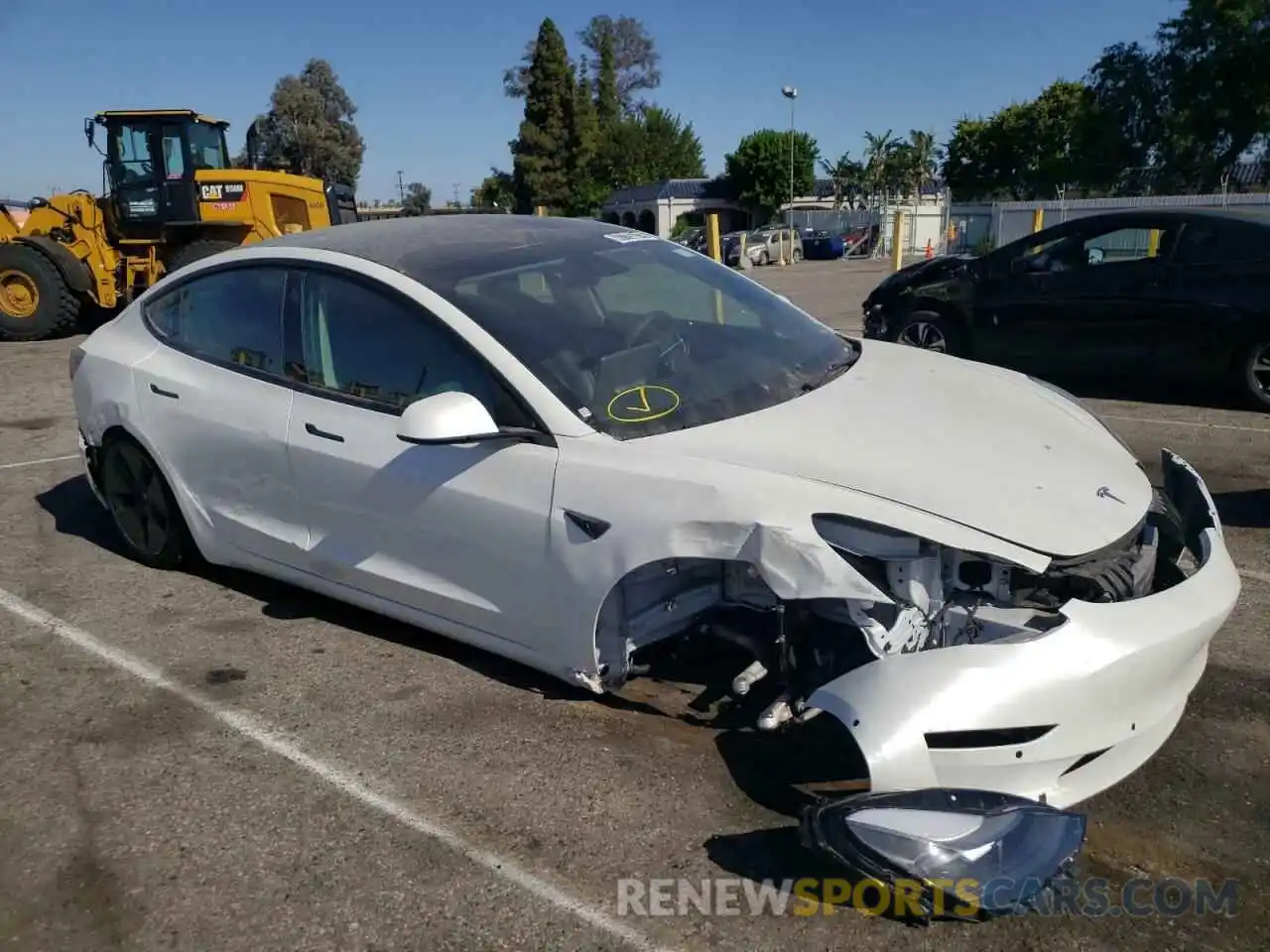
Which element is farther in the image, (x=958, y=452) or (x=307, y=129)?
(x=307, y=129)

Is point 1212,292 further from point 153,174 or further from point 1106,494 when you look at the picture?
point 153,174

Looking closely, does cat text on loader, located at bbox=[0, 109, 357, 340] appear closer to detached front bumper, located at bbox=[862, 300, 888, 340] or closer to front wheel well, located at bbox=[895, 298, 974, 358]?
detached front bumper, located at bbox=[862, 300, 888, 340]

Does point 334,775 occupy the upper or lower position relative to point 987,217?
lower

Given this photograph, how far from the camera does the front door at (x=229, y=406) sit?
379cm

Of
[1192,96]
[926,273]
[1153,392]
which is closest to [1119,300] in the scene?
[1153,392]

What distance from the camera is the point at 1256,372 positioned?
23.7 ft

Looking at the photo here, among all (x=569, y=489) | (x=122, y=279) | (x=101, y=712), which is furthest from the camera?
(x=122, y=279)

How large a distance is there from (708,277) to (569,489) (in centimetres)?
153

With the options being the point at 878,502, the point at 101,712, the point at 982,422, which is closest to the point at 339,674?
the point at 101,712

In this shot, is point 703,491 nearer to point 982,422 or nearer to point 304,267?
point 982,422

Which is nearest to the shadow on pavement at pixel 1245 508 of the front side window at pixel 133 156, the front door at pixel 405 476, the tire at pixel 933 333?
the tire at pixel 933 333

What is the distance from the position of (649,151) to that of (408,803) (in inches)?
2879

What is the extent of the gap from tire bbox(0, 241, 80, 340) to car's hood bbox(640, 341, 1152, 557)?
1319 centimetres

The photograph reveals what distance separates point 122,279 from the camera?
14273 millimetres
